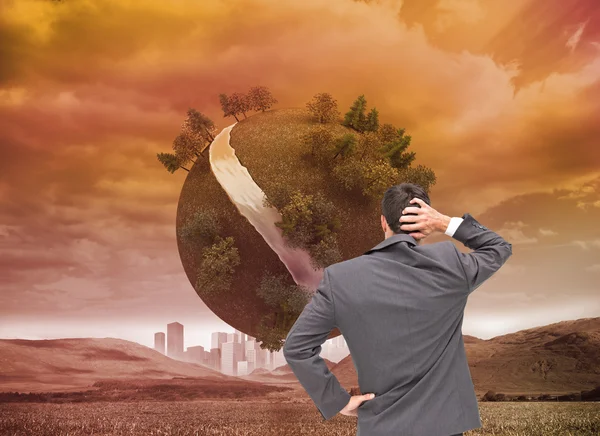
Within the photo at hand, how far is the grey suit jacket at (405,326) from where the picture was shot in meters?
2.21

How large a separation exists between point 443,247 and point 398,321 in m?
0.32

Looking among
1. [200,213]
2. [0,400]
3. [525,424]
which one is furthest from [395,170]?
[0,400]

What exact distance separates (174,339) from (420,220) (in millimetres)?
7330

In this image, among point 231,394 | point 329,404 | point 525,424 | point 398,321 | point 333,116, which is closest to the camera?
point 398,321

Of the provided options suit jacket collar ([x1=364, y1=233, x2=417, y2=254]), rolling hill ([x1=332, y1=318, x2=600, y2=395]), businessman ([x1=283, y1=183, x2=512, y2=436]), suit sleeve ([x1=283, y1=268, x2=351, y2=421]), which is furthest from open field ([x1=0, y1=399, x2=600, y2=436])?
suit jacket collar ([x1=364, y1=233, x2=417, y2=254])

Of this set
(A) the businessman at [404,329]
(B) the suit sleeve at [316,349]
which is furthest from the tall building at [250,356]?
(A) the businessman at [404,329]

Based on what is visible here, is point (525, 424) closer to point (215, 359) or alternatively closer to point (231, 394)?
point (231, 394)

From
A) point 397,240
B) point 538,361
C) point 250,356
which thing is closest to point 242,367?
point 250,356

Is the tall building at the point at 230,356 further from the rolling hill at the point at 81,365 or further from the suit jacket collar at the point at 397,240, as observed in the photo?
the suit jacket collar at the point at 397,240

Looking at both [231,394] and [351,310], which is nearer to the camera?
[351,310]

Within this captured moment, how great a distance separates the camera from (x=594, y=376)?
8.34 meters

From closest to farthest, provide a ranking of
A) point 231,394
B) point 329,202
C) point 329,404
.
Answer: point 329,404, point 329,202, point 231,394

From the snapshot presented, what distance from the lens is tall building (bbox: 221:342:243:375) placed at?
903 centimetres

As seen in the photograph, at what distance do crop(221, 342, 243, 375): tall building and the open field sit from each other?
104cm
